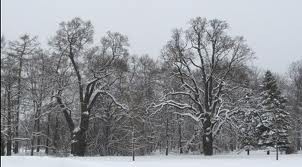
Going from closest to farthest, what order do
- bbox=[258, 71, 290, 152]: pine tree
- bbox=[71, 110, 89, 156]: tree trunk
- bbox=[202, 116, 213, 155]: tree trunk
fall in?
bbox=[71, 110, 89, 156]: tree trunk
bbox=[202, 116, 213, 155]: tree trunk
bbox=[258, 71, 290, 152]: pine tree

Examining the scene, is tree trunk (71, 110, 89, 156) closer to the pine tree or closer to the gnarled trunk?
the gnarled trunk

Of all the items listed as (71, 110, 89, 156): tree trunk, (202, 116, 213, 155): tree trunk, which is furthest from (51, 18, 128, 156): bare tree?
(202, 116, 213, 155): tree trunk

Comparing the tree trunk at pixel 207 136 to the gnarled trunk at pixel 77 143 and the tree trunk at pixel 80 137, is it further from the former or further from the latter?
the gnarled trunk at pixel 77 143

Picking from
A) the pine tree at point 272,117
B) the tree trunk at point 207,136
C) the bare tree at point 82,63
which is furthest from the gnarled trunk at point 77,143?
the pine tree at point 272,117

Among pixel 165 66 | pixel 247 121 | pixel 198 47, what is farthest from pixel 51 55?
pixel 247 121

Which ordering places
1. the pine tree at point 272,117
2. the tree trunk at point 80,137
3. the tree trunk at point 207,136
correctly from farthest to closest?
the pine tree at point 272,117 < the tree trunk at point 207,136 < the tree trunk at point 80,137

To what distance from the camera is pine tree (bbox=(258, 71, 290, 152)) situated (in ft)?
137

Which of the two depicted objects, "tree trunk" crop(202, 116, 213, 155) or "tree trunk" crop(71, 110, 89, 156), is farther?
"tree trunk" crop(202, 116, 213, 155)

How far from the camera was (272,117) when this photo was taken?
42.0 metres

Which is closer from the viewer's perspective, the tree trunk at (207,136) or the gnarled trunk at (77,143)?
the gnarled trunk at (77,143)

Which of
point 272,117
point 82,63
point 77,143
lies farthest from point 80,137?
point 272,117

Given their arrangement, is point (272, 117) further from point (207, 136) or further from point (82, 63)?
point (82, 63)

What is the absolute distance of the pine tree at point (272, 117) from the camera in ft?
137

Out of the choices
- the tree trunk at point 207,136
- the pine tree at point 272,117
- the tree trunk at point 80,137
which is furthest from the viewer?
the pine tree at point 272,117
